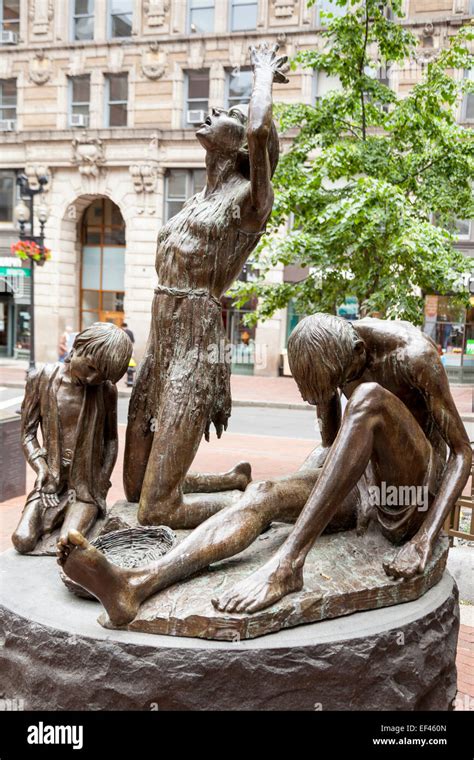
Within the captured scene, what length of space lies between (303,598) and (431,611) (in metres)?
0.61

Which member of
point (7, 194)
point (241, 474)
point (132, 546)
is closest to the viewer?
point (132, 546)

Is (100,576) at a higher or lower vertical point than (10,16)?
lower

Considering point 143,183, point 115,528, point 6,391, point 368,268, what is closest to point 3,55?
point 143,183

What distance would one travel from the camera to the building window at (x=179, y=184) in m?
21.6

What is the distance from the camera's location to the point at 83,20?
855 inches

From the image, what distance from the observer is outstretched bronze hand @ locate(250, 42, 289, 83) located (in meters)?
3.56

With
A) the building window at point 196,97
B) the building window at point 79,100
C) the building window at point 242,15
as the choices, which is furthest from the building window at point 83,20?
the building window at point 242,15

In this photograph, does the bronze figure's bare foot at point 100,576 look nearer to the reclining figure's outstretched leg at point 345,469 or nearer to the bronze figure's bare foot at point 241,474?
the reclining figure's outstretched leg at point 345,469

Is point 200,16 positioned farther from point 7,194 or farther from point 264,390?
point 264,390

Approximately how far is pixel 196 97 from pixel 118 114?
2.63 m

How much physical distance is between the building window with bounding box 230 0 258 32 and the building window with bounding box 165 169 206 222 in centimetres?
414

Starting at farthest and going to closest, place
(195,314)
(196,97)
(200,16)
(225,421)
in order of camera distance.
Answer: (196,97), (200,16), (225,421), (195,314)

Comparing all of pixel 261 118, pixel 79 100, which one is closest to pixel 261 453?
pixel 261 118
